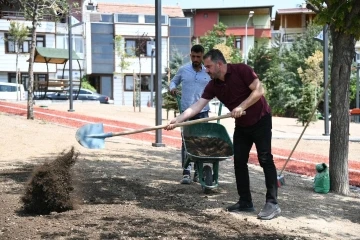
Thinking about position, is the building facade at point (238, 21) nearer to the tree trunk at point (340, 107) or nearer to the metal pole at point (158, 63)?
the metal pole at point (158, 63)

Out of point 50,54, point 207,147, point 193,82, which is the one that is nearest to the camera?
point 207,147

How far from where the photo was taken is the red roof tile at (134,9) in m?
56.3

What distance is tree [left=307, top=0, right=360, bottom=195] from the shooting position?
7148 mm

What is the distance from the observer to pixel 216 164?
626cm

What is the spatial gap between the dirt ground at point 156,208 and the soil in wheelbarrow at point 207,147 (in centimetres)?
48

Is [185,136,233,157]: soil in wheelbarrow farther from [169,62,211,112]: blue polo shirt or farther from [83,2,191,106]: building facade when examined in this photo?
[83,2,191,106]: building facade

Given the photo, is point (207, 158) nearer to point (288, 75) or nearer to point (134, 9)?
point (288, 75)

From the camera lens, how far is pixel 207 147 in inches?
254

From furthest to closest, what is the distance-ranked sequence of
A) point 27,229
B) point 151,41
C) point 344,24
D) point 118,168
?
point 151,41, point 118,168, point 344,24, point 27,229

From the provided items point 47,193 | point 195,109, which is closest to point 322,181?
point 195,109

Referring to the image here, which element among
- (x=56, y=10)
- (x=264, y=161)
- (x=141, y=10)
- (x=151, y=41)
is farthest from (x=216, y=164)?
(x=141, y=10)

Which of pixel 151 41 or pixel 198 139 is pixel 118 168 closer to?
pixel 198 139

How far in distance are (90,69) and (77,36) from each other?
3.24 meters

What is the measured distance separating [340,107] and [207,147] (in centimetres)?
215
